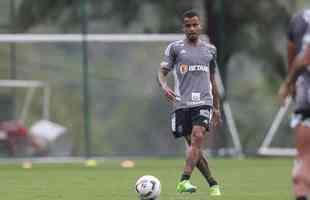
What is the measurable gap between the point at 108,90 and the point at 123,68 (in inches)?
24.4

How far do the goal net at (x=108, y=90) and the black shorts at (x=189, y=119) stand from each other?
12149 mm

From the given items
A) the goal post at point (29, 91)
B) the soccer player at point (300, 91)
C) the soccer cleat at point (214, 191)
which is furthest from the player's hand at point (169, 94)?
the goal post at point (29, 91)

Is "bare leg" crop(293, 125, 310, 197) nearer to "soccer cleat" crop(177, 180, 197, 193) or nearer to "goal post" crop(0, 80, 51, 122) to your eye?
"soccer cleat" crop(177, 180, 197, 193)

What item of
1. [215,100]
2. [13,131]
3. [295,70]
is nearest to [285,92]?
[295,70]

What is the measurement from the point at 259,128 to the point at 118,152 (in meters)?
3.55

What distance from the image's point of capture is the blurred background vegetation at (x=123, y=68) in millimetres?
26984

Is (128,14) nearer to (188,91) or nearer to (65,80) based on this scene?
(65,80)

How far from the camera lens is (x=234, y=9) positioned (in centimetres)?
2820

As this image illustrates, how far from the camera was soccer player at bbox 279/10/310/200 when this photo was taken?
32.3 ft

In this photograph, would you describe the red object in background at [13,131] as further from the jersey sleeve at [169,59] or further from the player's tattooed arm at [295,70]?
the player's tattooed arm at [295,70]

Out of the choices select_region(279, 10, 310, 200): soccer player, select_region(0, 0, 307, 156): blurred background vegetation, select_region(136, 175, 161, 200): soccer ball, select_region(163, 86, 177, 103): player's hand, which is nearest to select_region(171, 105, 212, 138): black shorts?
select_region(163, 86, 177, 103): player's hand

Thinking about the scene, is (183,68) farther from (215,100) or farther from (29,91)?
(29,91)

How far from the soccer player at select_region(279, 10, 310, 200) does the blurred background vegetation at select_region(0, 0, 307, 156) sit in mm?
16837

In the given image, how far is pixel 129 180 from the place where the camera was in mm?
17844
